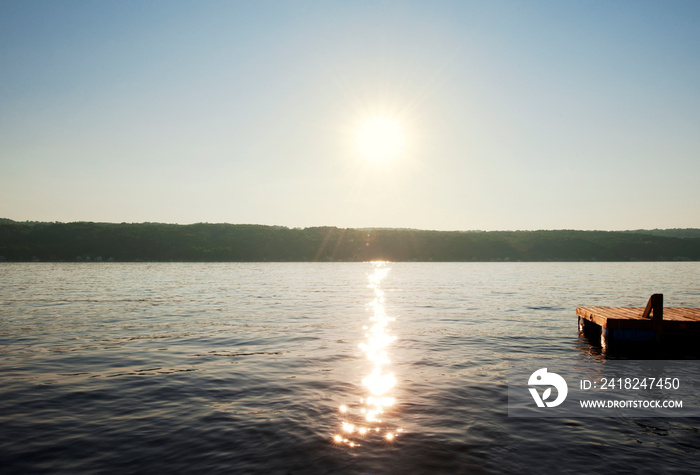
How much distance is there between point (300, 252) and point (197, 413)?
617 feet

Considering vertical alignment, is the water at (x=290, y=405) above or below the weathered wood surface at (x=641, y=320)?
below

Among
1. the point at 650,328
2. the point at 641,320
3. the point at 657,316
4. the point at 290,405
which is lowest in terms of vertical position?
the point at 290,405

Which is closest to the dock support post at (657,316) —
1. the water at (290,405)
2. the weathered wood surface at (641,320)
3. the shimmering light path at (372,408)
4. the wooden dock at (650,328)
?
the wooden dock at (650,328)

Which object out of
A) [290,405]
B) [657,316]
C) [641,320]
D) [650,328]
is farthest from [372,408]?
[657,316]

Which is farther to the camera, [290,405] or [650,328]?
[650,328]

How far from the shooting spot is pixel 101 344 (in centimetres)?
2033

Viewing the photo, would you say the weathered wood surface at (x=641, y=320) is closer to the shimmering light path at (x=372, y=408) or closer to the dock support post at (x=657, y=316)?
the dock support post at (x=657, y=316)

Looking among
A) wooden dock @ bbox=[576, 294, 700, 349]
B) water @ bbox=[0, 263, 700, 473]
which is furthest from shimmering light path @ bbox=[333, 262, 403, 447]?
wooden dock @ bbox=[576, 294, 700, 349]

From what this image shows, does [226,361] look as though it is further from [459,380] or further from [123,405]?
[459,380]

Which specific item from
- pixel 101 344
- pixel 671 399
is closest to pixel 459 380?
pixel 671 399

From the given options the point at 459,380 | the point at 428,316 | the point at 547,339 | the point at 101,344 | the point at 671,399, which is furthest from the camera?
the point at 428,316

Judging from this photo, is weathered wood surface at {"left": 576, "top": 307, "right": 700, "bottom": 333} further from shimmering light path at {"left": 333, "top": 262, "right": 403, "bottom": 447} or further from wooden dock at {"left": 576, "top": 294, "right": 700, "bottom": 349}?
shimmering light path at {"left": 333, "top": 262, "right": 403, "bottom": 447}

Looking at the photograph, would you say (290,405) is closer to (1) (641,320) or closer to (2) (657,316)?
(1) (641,320)

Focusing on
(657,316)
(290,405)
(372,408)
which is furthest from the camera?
(657,316)
